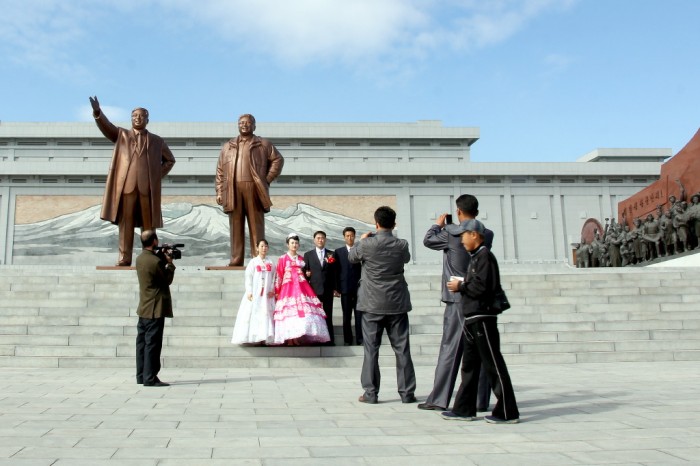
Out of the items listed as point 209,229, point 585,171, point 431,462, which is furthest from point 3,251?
point 431,462

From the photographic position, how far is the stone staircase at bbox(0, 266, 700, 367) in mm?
6961

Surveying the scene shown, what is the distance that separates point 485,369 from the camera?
3697 millimetres

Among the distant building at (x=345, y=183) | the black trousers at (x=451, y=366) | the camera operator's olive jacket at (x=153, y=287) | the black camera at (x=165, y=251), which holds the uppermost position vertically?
the distant building at (x=345, y=183)

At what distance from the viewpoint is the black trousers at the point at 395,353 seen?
443cm

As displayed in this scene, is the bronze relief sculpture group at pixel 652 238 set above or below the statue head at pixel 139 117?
below

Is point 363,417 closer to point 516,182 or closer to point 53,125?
point 516,182

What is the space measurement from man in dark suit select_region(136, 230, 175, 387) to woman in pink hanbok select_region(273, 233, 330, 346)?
1.53 metres

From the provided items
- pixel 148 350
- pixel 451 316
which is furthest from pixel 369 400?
pixel 148 350

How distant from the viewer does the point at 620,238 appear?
17.1 metres

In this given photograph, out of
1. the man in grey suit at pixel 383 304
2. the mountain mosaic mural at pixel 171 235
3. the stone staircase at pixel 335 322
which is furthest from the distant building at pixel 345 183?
the man in grey suit at pixel 383 304

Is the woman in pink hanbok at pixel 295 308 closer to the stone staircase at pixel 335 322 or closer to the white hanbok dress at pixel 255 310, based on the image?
the white hanbok dress at pixel 255 310

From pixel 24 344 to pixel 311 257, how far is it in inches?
129

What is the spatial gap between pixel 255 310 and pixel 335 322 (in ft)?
5.16

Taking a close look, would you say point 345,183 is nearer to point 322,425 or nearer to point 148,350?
point 148,350
